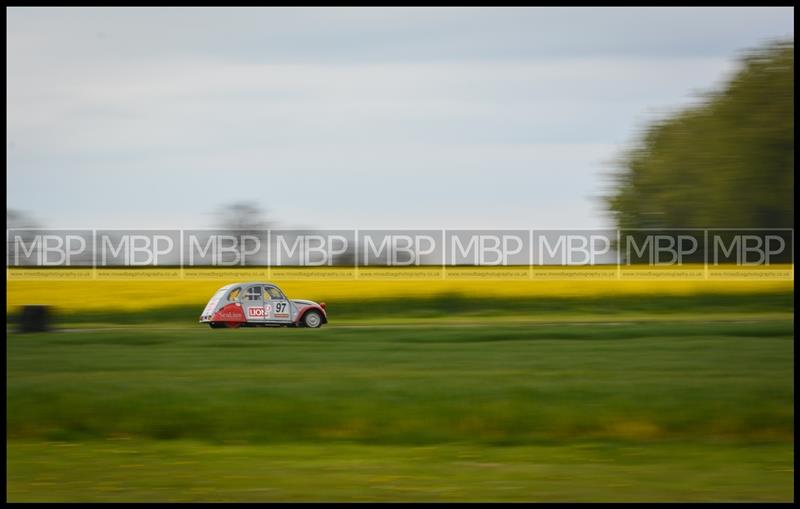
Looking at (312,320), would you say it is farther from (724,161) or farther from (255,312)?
(724,161)

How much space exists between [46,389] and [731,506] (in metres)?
9.50

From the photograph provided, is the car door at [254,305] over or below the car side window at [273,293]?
below

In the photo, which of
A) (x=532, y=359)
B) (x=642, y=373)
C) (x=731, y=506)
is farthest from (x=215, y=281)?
(x=731, y=506)

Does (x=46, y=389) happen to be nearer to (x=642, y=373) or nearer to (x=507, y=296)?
(x=642, y=373)

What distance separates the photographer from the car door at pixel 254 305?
20219 mm

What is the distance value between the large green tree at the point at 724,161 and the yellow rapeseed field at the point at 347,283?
2.71 meters

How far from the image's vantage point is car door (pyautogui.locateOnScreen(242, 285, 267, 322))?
2022cm

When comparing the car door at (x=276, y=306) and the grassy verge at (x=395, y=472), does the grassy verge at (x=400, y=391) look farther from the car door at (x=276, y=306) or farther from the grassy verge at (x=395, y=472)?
the car door at (x=276, y=306)

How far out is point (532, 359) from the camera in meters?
16.9

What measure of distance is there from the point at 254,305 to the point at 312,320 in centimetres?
124

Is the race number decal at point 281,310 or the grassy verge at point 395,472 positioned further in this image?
the race number decal at point 281,310

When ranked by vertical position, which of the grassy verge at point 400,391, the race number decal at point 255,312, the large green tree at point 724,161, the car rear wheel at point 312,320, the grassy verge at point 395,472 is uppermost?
the large green tree at point 724,161

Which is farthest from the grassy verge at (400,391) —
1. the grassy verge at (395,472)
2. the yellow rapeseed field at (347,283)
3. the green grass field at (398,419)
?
the yellow rapeseed field at (347,283)

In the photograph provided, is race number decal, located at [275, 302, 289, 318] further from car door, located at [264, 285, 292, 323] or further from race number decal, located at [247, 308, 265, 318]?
race number decal, located at [247, 308, 265, 318]
